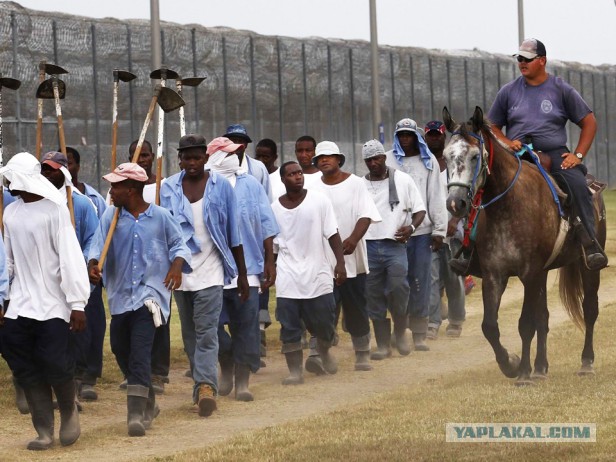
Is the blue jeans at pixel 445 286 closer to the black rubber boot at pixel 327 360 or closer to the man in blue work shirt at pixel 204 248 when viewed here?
the black rubber boot at pixel 327 360

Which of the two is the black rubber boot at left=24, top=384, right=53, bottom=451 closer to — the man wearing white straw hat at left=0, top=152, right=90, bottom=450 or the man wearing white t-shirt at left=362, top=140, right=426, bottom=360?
the man wearing white straw hat at left=0, top=152, right=90, bottom=450

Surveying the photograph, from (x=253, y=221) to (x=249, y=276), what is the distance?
0.46m

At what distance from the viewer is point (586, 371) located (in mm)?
11945

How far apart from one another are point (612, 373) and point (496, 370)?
104cm

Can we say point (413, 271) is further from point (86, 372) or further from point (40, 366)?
point (40, 366)

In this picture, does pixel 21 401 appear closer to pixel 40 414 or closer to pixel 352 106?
pixel 40 414

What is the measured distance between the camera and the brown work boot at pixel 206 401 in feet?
35.1

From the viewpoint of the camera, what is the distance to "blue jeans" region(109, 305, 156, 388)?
32.5 feet

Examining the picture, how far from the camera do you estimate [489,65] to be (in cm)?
4269

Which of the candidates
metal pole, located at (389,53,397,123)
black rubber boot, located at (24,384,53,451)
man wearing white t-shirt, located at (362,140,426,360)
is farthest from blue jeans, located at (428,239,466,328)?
metal pole, located at (389,53,397,123)

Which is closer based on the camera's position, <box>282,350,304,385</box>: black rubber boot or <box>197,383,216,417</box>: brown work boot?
<box>197,383,216,417</box>: brown work boot

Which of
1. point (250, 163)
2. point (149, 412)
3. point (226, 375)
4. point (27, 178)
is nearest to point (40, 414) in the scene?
point (149, 412)

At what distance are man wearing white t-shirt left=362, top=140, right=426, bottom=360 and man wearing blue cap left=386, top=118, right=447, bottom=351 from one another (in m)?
0.43

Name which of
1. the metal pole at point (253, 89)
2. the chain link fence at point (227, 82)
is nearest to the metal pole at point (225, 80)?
the chain link fence at point (227, 82)
